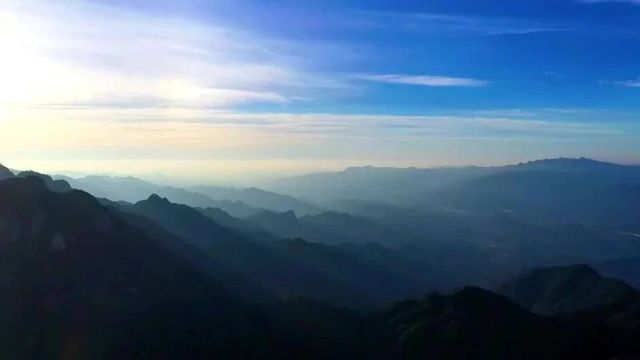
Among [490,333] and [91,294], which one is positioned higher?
[91,294]

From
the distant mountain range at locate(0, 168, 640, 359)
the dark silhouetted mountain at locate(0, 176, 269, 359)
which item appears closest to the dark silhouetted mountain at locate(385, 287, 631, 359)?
the distant mountain range at locate(0, 168, 640, 359)

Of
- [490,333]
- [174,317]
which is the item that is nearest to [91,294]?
[174,317]

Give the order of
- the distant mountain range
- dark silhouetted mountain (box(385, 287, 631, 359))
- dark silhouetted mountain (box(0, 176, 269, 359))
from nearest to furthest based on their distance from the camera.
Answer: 1. dark silhouetted mountain (box(0, 176, 269, 359))
2. the distant mountain range
3. dark silhouetted mountain (box(385, 287, 631, 359))

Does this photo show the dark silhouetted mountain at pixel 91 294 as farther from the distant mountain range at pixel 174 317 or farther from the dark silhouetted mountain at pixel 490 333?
the dark silhouetted mountain at pixel 490 333

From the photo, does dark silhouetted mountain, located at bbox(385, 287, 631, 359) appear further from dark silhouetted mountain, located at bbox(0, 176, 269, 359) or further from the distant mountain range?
dark silhouetted mountain, located at bbox(0, 176, 269, 359)

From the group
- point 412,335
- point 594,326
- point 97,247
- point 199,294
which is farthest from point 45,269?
point 594,326

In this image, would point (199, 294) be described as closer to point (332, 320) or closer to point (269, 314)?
point (269, 314)

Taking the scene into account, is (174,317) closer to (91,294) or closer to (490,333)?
(91,294)

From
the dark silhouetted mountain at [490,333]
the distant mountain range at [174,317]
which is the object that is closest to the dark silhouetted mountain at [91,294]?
the distant mountain range at [174,317]
